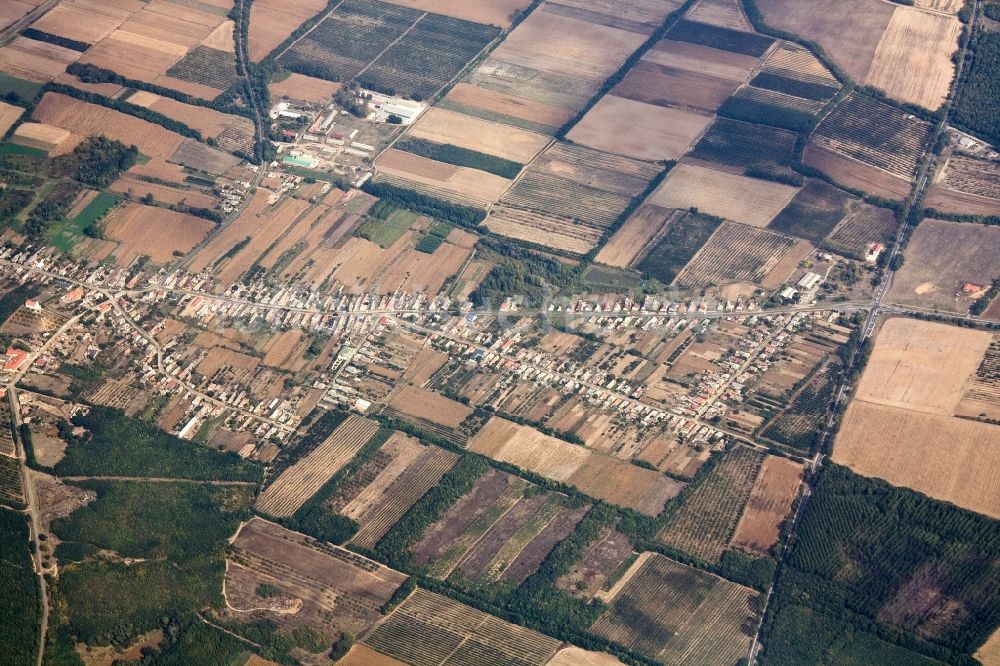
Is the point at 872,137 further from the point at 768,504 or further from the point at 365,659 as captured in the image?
the point at 365,659

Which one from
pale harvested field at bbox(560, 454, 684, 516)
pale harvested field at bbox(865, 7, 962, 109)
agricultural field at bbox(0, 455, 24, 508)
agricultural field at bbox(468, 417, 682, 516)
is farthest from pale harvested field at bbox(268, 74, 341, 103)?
pale harvested field at bbox(560, 454, 684, 516)

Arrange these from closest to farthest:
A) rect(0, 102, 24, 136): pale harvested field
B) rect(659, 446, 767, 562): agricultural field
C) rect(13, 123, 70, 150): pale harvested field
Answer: rect(659, 446, 767, 562): agricultural field, rect(13, 123, 70, 150): pale harvested field, rect(0, 102, 24, 136): pale harvested field

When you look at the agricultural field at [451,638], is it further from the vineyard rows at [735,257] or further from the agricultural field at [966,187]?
the agricultural field at [966,187]

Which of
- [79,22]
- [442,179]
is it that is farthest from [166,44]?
[442,179]

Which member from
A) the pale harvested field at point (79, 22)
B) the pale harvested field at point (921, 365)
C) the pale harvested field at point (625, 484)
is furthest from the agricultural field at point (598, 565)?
the pale harvested field at point (79, 22)

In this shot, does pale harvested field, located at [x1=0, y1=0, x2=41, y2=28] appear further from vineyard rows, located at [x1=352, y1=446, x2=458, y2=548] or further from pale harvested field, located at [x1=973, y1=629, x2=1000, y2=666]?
pale harvested field, located at [x1=973, y1=629, x2=1000, y2=666]

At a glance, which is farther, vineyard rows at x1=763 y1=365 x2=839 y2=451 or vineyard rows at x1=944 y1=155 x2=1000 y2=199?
vineyard rows at x1=944 y1=155 x2=1000 y2=199
